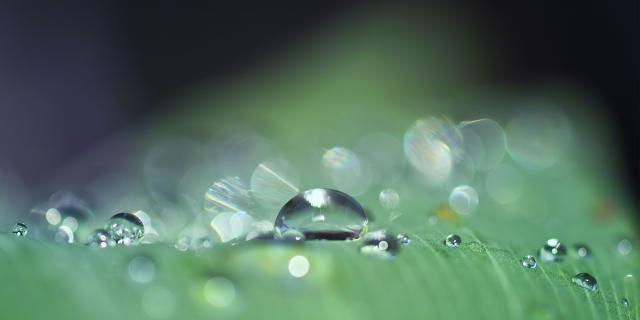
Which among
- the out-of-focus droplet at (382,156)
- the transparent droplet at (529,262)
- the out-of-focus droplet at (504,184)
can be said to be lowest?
the transparent droplet at (529,262)

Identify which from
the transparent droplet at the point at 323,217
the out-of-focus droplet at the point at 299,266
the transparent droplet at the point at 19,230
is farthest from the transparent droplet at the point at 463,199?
the transparent droplet at the point at 19,230

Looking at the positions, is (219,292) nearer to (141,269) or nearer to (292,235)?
(141,269)

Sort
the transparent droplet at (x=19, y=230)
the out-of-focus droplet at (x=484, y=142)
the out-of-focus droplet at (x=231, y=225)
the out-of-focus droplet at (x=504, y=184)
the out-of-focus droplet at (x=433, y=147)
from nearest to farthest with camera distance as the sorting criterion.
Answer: the transparent droplet at (x=19, y=230), the out-of-focus droplet at (x=231, y=225), the out-of-focus droplet at (x=504, y=184), the out-of-focus droplet at (x=433, y=147), the out-of-focus droplet at (x=484, y=142)

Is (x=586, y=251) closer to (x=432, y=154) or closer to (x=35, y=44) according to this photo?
(x=432, y=154)

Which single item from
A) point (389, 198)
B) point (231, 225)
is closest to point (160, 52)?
point (389, 198)

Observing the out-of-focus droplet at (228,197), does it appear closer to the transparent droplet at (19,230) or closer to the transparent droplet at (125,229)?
the transparent droplet at (125,229)
